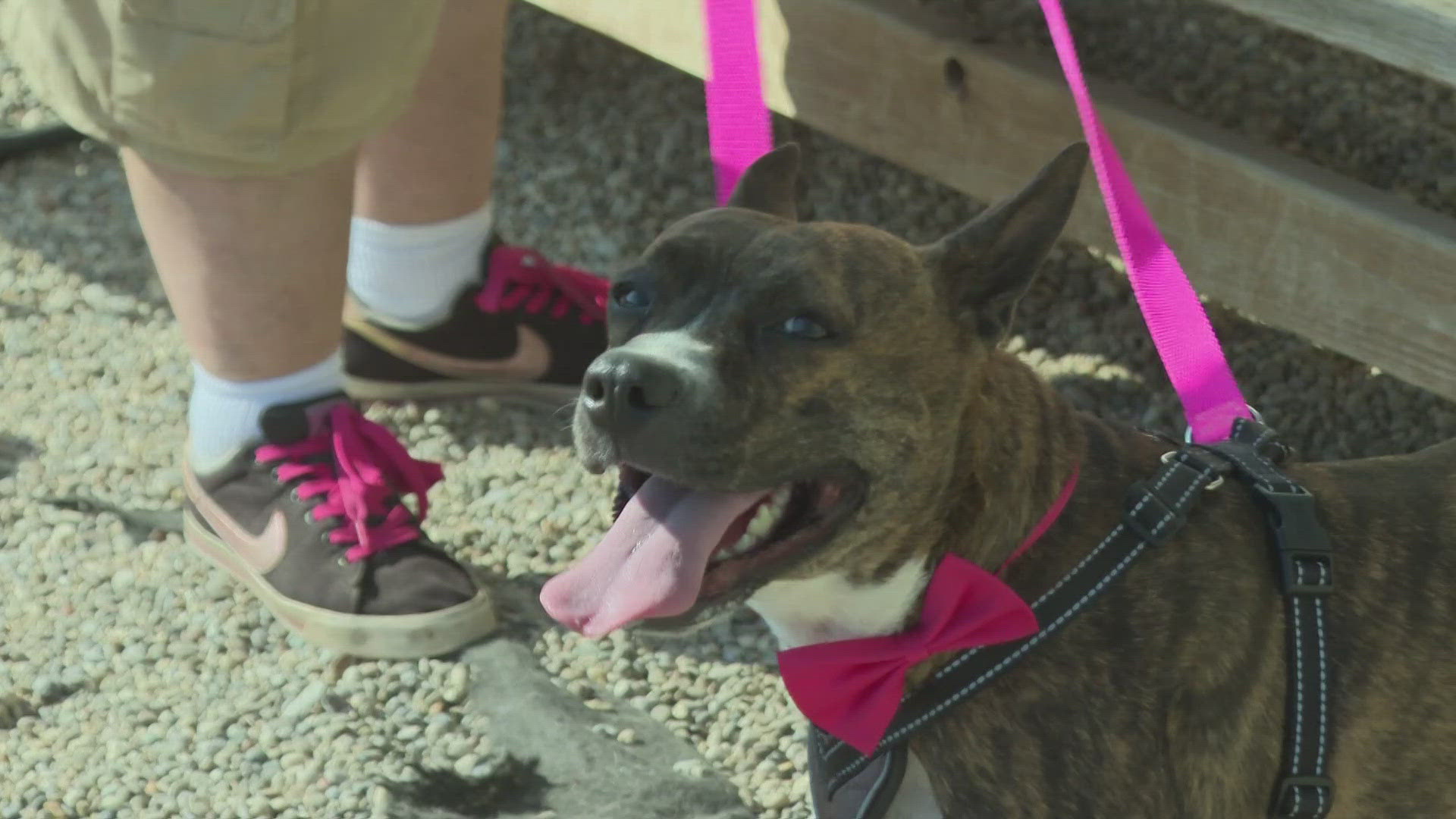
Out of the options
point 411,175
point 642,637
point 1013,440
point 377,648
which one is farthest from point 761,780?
point 411,175

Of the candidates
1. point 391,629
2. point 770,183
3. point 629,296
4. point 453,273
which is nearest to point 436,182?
point 453,273

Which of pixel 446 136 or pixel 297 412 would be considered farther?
pixel 446 136

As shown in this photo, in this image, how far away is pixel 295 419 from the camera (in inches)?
128

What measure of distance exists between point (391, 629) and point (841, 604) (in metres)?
1.20

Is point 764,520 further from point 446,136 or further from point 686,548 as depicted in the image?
point 446,136

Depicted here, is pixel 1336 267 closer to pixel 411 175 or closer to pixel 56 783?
pixel 411 175

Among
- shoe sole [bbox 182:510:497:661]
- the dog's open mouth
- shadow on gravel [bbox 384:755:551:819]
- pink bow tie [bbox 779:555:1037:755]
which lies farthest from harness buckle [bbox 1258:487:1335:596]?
shoe sole [bbox 182:510:497:661]

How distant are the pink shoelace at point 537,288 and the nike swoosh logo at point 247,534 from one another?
797 millimetres

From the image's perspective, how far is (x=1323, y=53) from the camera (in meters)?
4.69

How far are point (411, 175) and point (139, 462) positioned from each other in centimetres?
92

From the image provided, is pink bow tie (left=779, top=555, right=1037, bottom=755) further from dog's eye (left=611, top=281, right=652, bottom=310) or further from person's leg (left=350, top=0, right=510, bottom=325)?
person's leg (left=350, top=0, right=510, bottom=325)

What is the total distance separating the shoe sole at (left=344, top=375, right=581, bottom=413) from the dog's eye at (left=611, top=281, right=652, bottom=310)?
158cm

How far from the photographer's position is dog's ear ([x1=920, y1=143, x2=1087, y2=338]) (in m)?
2.21

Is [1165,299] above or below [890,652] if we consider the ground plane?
above
